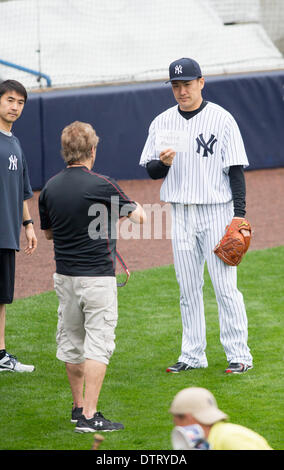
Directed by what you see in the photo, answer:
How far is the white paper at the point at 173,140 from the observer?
485 centimetres

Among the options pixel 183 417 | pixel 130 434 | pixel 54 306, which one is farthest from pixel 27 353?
pixel 183 417

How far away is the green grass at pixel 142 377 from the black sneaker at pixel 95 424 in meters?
0.04

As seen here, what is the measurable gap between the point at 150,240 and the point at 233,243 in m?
4.74

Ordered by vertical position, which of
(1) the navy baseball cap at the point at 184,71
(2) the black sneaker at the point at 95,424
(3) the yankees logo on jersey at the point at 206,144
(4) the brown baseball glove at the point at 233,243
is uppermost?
(1) the navy baseball cap at the point at 184,71

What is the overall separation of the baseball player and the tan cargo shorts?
1070 mm

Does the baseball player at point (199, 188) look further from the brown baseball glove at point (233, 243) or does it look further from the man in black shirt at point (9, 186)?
the man in black shirt at point (9, 186)

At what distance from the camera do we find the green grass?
4.21m

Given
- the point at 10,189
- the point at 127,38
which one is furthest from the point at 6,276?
the point at 127,38

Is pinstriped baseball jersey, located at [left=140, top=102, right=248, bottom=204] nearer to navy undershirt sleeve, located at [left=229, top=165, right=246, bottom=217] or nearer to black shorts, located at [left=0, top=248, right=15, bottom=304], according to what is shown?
navy undershirt sleeve, located at [left=229, top=165, right=246, bottom=217]

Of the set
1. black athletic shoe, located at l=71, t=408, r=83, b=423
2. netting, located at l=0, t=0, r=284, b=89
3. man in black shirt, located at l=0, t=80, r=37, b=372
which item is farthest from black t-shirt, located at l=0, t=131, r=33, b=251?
netting, located at l=0, t=0, r=284, b=89

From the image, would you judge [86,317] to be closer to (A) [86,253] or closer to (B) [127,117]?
(A) [86,253]

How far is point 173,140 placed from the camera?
15.9ft

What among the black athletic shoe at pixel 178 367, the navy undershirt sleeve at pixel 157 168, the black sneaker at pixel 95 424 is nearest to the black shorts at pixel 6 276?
the navy undershirt sleeve at pixel 157 168
